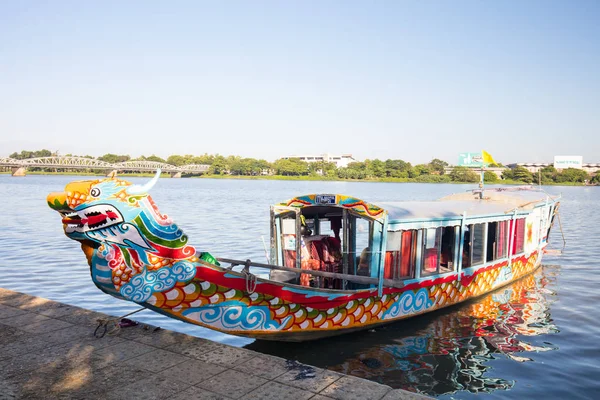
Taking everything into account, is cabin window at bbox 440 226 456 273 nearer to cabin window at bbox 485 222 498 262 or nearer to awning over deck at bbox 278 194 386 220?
cabin window at bbox 485 222 498 262

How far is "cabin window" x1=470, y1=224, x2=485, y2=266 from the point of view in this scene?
12.8 metres

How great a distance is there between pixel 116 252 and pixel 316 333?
4148 mm

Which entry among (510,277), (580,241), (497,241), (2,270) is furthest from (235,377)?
(580,241)

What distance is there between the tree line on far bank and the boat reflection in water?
114 meters

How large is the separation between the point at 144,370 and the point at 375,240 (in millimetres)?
5248

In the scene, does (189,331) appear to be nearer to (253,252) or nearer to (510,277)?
(510,277)

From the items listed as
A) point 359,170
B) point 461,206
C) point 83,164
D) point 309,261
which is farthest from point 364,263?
point 359,170

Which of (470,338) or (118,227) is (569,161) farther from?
(118,227)

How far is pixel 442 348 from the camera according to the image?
10797 millimetres

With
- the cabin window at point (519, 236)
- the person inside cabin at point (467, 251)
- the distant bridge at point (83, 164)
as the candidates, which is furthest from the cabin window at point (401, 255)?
the distant bridge at point (83, 164)

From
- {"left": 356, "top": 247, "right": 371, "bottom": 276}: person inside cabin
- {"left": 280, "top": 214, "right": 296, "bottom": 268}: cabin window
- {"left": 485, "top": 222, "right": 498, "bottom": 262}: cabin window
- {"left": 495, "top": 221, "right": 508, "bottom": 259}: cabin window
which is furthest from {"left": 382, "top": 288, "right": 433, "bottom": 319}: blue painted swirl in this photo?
{"left": 495, "top": 221, "right": 508, "bottom": 259}: cabin window

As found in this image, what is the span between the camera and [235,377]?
627 cm

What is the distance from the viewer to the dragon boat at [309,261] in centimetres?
734

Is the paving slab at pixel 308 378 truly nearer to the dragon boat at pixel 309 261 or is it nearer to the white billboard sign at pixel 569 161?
the dragon boat at pixel 309 261
